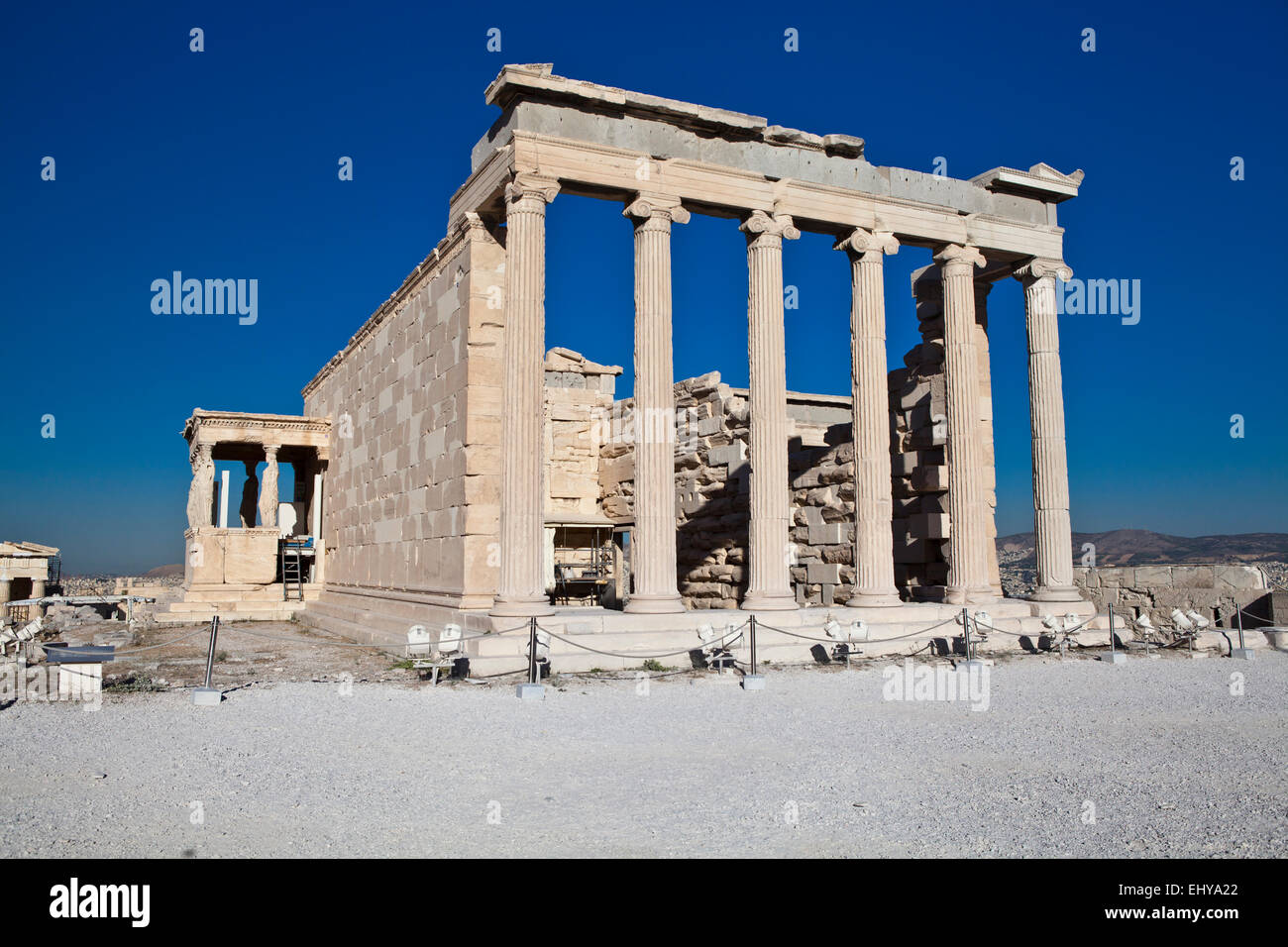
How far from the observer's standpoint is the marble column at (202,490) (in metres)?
27.5

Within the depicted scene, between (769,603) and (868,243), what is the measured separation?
6754 mm

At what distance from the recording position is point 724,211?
16.5 meters

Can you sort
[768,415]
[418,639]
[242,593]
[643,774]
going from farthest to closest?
[242,593]
[768,415]
[418,639]
[643,774]

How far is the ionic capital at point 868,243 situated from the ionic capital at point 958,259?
1.33 metres

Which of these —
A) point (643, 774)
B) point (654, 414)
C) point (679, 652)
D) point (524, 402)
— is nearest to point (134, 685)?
point (524, 402)

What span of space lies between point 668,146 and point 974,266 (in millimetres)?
7740

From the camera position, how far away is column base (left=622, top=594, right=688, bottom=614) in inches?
585

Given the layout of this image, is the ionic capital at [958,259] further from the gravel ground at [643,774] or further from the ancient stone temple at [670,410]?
the gravel ground at [643,774]

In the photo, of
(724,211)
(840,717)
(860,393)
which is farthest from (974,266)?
(840,717)

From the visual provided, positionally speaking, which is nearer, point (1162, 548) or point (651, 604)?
point (651, 604)

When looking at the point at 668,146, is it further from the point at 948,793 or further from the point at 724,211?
the point at 948,793

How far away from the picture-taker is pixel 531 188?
14.7 m

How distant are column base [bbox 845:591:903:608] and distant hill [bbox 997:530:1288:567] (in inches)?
953

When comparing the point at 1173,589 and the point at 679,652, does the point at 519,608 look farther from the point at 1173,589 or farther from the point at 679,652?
the point at 1173,589
